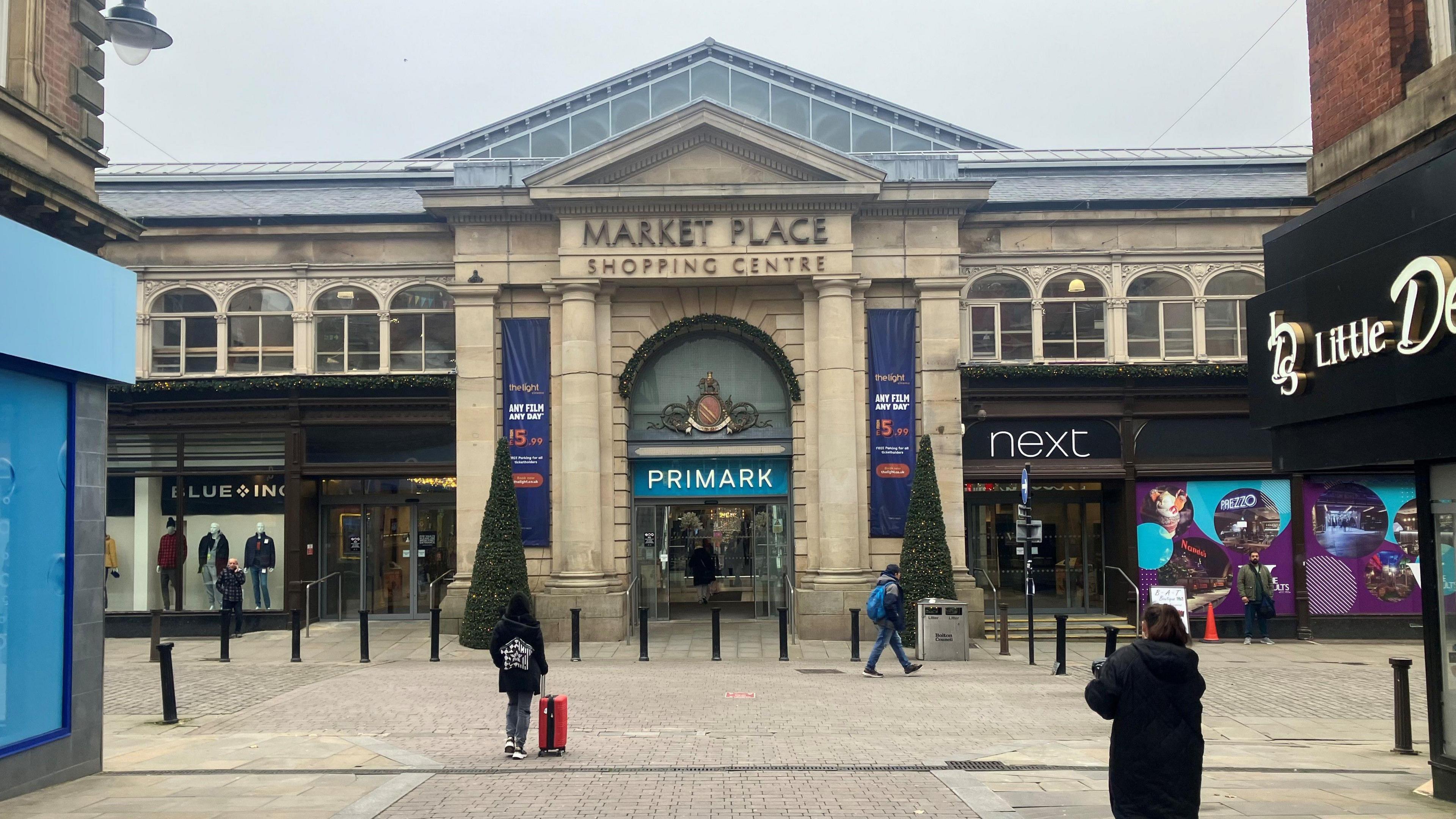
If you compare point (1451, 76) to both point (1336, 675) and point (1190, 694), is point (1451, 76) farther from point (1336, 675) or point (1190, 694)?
point (1336, 675)

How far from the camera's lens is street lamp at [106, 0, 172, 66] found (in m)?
11.3

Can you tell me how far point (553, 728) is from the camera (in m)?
11.8

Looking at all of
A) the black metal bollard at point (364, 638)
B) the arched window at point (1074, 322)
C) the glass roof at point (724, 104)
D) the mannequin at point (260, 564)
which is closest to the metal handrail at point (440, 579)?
the mannequin at point (260, 564)

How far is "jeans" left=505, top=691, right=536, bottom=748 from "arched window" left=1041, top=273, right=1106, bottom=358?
638 inches

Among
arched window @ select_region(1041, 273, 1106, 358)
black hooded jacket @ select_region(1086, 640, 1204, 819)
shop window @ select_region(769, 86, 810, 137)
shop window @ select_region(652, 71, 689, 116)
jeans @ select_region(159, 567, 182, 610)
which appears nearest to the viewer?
black hooded jacket @ select_region(1086, 640, 1204, 819)

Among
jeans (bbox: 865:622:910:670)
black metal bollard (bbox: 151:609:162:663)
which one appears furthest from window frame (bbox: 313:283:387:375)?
jeans (bbox: 865:622:910:670)

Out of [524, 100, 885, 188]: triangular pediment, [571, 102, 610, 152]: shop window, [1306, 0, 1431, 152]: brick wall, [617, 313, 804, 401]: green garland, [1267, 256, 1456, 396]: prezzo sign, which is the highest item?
[571, 102, 610, 152]: shop window

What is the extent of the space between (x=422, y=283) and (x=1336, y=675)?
1883 cm

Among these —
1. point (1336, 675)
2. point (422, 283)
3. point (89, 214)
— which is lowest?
point (1336, 675)

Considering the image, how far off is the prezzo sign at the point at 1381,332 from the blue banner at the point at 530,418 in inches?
582

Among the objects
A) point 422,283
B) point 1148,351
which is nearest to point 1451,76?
point 1148,351

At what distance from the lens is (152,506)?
24.4 m

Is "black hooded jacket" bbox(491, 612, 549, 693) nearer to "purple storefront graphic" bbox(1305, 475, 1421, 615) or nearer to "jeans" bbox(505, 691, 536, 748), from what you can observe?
"jeans" bbox(505, 691, 536, 748)

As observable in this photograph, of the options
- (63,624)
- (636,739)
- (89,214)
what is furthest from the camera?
(636,739)
